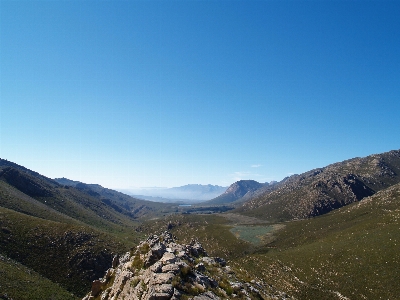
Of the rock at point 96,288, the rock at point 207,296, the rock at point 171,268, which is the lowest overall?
the rock at point 96,288

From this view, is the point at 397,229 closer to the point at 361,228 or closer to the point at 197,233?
the point at 361,228

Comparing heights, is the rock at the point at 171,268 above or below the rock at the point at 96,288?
above

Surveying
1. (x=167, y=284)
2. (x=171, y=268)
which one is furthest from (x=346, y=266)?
(x=167, y=284)

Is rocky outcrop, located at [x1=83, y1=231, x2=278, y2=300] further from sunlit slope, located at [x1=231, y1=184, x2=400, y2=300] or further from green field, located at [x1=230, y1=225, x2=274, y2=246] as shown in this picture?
green field, located at [x1=230, y1=225, x2=274, y2=246]

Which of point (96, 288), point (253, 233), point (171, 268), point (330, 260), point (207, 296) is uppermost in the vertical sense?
point (171, 268)

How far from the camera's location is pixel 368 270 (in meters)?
66.3

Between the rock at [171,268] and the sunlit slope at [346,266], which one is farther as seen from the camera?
the sunlit slope at [346,266]

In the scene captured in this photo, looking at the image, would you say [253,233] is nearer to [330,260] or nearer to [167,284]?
[330,260]

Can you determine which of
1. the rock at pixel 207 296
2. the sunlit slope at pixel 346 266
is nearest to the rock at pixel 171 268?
the rock at pixel 207 296

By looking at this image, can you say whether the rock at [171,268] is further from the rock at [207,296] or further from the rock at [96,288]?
the rock at [96,288]

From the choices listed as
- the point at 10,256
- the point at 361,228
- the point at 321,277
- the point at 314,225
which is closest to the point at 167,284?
the point at 321,277

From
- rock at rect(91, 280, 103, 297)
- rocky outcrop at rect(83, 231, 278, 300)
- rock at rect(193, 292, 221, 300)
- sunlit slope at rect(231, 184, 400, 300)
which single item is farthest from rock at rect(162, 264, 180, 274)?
sunlit slope at rect(231, 184, 400, 300)

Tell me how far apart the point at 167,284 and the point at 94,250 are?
330ft

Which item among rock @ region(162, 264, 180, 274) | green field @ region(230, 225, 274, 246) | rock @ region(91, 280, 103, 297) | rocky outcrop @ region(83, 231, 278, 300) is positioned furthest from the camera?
green field @ region(230, 225, 274, 246)
